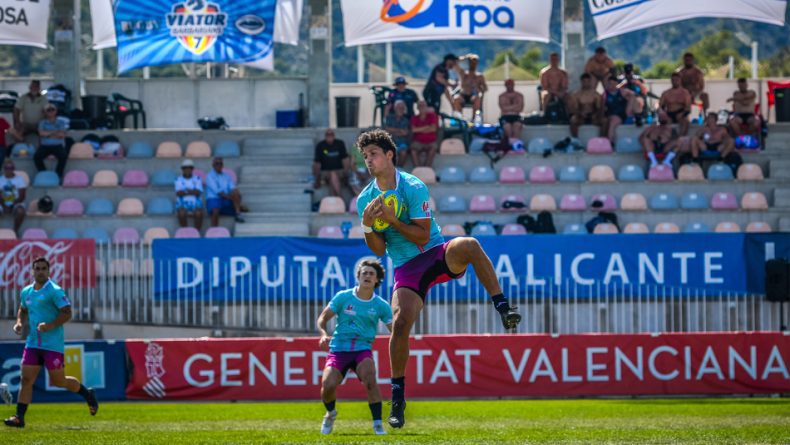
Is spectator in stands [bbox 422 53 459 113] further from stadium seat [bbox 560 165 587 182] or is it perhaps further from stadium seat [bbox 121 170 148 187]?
stadium seat [bbox 121 170 148 187]

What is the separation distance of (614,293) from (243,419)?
7000 millimetres

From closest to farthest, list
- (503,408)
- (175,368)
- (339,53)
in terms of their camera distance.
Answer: (503,408) → (175,368) → (339,53)

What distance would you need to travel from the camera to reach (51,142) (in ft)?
84.6

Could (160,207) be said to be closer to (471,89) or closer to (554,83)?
(471,89)

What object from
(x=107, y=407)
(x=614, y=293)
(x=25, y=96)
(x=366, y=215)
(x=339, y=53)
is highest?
(x=339, y=53)

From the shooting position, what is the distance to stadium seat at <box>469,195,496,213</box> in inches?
952

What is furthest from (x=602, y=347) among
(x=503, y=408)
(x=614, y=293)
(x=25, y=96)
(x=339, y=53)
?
(x=339, y=53)

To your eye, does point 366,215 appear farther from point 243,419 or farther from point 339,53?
point 339,53

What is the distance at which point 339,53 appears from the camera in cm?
8125

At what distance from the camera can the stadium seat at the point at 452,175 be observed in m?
25.2

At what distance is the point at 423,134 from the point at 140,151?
18.9ft

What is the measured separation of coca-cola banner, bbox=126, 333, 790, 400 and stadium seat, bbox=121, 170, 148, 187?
678 cm

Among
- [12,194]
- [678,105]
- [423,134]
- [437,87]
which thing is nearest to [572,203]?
[423,134]

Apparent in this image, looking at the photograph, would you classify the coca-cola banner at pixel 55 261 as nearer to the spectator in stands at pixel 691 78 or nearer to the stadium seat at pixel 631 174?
the stadium seat at pixel 631 174
